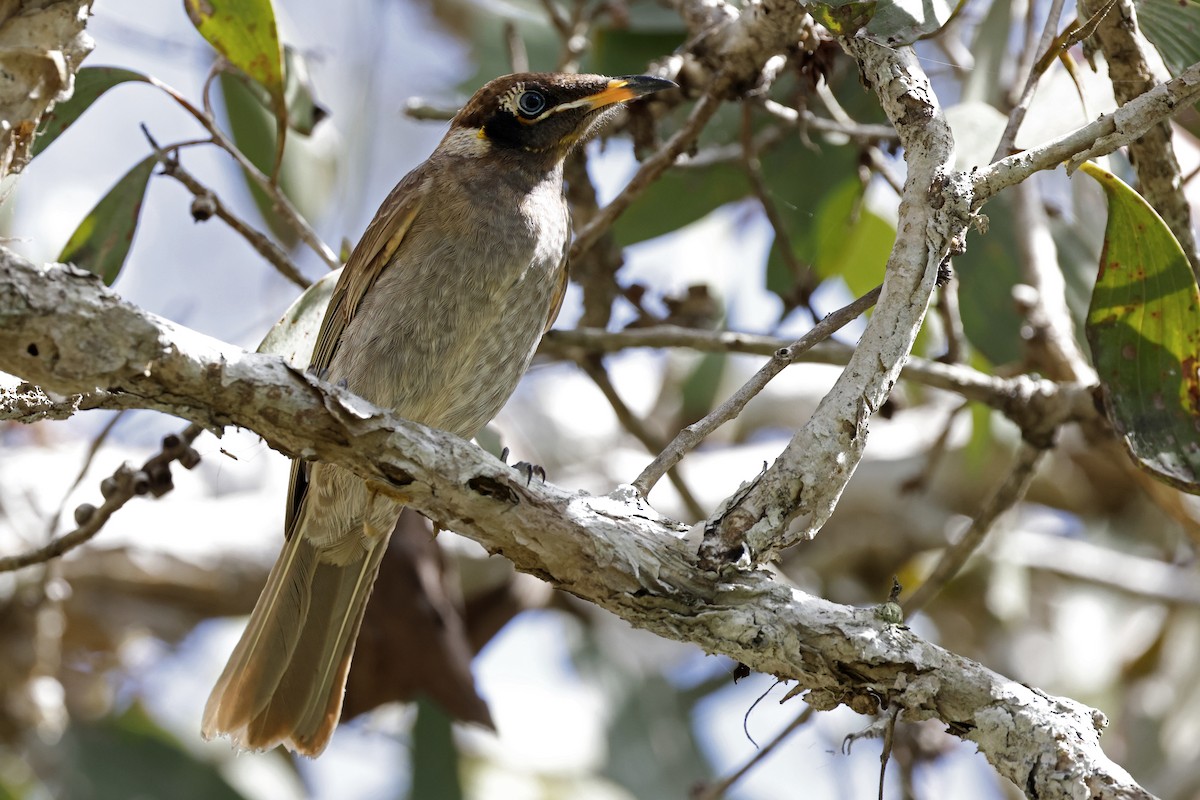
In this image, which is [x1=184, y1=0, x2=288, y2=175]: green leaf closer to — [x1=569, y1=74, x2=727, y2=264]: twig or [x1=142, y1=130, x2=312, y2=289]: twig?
[x1=142, y1=130, x2=312, y2=289]: twig

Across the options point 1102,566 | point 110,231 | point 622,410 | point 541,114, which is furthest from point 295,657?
point 1102,566

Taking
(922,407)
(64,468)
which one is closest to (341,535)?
(64,468)

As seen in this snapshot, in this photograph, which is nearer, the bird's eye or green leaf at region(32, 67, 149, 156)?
green leaf at region(32, 67, 149, 156)

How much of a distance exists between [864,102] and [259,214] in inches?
99.2

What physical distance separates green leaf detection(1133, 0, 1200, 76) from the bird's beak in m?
1.32

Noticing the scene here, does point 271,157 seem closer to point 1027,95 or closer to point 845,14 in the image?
point 845,14

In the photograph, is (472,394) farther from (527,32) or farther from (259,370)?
(527,32)

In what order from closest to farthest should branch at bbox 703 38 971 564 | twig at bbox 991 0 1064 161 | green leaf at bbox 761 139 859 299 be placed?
branch at bbox 703 38 971 564, twig at bbox 991 0 1064 161, green leaf at bbox 761 139 859 299

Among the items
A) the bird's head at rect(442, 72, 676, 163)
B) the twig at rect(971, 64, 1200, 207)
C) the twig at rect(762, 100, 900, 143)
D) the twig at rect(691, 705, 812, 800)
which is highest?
the bird's head at rect(442, 72, 676, 163)

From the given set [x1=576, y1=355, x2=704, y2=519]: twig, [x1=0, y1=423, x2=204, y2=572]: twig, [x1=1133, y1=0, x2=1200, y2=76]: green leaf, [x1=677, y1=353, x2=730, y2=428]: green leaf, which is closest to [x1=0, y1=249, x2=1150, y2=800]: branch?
[x1=0, y1=423, x2=204, y2=572]: twig

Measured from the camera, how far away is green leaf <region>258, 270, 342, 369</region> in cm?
328

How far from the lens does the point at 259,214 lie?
5.19 metres

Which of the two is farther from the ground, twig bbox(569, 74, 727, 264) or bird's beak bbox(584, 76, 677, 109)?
bird's beak bbox(584, 76, 677, 109)

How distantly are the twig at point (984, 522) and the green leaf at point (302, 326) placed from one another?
2020 millimetres
